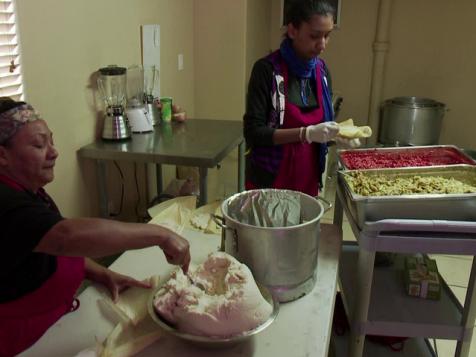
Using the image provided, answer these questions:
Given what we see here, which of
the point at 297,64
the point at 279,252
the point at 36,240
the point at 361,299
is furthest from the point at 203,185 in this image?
the point at 36,240

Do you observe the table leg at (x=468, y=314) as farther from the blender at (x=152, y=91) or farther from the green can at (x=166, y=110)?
the green can at (x=166, y=110)

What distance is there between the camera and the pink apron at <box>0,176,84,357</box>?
38.4 inches

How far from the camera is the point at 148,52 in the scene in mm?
2744

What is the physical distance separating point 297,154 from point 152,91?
1.32 metres

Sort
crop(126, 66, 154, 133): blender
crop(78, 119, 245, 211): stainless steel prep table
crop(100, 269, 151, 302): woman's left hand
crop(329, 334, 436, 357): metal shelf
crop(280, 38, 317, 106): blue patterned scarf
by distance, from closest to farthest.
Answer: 1. crop(100, 269, 151, 302): woman's left hand
2. crop(329, 334, 436, 357): metal shelf
3. crop(280, 38, 317, 106): blue patterned scarf
4. crop(78, 119, 245, 211): stainless steel prep table
5. crop(126, 66, 154, 133): blender

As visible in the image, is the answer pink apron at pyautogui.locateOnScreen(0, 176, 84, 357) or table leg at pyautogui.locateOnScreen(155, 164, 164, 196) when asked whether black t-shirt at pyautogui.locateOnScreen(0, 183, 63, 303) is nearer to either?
pink apron at pyautogui.locateOnScreen(0, 176, 84, 357)

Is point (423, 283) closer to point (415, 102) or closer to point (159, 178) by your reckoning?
point (159, 178)

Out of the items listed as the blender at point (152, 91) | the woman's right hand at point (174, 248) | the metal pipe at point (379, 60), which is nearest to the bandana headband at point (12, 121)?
the woman's right hand at point (174, 248)

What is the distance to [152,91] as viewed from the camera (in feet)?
9.36

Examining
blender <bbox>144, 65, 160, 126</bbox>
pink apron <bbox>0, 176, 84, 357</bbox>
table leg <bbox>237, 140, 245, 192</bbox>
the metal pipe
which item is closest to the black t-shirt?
pink apron <bbox>0, 176, 84, 357</bbox>

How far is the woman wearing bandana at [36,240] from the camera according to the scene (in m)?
0.82

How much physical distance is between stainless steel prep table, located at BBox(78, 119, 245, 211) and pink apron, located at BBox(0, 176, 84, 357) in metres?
1.09

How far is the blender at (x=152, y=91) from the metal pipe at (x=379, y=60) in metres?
2.07

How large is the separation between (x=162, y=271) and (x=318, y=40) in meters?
1.05
